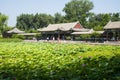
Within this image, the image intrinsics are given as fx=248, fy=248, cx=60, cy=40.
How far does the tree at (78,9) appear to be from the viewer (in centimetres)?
6735

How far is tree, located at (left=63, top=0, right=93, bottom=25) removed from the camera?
2652 inches

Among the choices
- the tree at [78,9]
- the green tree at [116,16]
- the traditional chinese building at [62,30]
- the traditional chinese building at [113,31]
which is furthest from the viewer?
the tree at [78,9]

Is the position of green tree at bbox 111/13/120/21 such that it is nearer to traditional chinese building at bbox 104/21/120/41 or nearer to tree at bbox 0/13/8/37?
traditional chinese building at bbox 104/21/120/41

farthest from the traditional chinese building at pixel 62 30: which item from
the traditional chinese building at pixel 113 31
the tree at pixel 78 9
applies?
the tree at pixel 78 9

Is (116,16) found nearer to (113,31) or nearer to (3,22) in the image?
(113,31)

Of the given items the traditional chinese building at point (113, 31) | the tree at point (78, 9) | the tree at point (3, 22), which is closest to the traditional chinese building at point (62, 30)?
the traditional chinese building at point (113, 31)

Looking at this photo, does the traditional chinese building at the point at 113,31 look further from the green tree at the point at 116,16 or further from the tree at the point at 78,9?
the tree at the point at 78,9

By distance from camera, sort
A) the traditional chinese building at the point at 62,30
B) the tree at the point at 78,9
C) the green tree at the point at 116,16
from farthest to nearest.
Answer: the tree at the point at 78,9 → the green tree at the point at 116,16 → the traditional chinese building at the point at 62,30

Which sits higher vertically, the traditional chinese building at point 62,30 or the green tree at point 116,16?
the green tree at point 116,16

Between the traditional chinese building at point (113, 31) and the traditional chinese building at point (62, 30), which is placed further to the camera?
the traditional chinese building at point (62, 30)

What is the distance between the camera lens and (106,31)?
38781 millimetres

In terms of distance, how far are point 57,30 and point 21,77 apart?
4261 cm

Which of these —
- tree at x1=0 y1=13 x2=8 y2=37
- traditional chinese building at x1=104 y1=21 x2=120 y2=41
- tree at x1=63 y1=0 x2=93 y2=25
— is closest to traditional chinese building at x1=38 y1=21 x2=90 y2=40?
traditional chinese building at x1=104 y1=21 x2=120 y2=41

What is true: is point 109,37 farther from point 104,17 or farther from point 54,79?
point 54,79
